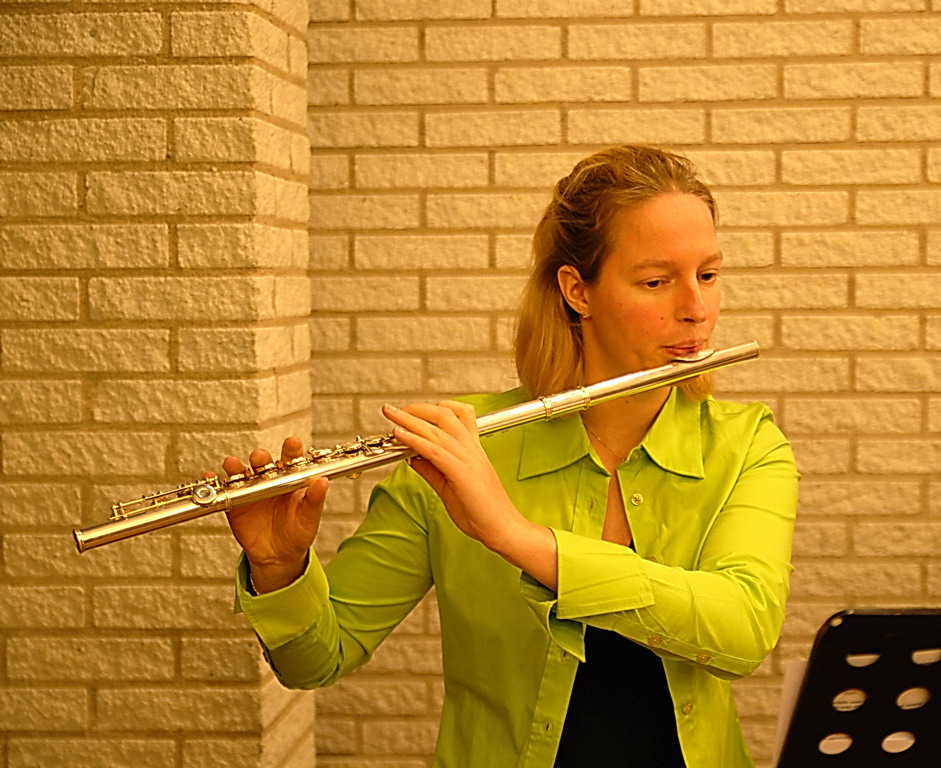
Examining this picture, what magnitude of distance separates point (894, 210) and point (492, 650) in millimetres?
1450

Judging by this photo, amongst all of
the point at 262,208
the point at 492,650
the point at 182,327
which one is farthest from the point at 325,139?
the point at 492,650

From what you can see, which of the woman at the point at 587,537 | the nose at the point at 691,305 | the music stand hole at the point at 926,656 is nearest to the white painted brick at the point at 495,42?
the woman at the point at 587,537

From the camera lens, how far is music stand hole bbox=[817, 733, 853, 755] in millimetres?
1340

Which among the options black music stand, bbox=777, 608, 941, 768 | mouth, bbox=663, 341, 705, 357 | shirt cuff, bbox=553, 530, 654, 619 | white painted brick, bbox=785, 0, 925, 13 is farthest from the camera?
white painted brick, bbox=785, 0, 925, 13

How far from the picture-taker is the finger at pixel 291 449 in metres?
1.55

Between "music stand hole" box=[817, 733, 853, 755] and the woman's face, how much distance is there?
1.78 feet

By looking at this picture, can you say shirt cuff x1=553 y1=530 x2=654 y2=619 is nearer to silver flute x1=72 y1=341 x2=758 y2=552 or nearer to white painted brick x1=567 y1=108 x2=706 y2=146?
silver flute x1=72 y1=341 x2=758 y2=552

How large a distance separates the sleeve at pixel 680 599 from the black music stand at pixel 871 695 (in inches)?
7.8

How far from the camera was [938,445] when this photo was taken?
2.65 metres

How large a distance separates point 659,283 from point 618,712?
1.89 ft

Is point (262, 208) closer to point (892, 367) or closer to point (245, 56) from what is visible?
point (245, 56)

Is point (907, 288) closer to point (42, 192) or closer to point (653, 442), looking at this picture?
point (653, 442)

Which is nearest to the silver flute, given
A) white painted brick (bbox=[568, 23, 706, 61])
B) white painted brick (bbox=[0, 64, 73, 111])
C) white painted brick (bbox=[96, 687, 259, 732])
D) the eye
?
the eye

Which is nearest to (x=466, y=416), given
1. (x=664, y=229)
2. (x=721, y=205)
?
(x=664, y=229)
